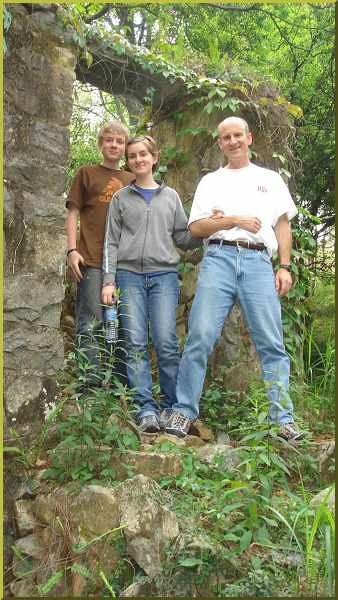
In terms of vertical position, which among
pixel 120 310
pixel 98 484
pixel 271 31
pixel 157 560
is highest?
pixel 271 31

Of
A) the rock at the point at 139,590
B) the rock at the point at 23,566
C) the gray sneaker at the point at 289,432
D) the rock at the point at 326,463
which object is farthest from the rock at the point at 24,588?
the rock at the point at 326,463

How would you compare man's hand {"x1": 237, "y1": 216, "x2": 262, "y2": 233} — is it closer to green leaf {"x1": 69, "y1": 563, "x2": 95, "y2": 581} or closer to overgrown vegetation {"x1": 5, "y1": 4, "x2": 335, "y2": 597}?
overgrown vegetation {"x1": 5, "y1": 4, "x2": 335, "y2": 597}

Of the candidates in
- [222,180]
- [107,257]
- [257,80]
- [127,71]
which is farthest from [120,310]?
[257,80]

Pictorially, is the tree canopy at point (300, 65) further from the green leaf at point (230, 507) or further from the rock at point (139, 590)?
the rock at point (139, 590)

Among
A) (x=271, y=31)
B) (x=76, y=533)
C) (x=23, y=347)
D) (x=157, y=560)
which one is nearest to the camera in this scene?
(x=157, y=560)

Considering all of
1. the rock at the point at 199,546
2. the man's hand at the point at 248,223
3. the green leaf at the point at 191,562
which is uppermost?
the man's hand at the point at 248,223

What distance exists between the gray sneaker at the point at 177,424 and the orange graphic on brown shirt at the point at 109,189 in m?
1.50

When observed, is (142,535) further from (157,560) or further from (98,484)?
(98,484)

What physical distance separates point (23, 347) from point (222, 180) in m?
1.55

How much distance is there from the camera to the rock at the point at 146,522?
2488mm

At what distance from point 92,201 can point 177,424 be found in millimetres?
1575

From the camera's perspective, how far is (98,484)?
2830mm

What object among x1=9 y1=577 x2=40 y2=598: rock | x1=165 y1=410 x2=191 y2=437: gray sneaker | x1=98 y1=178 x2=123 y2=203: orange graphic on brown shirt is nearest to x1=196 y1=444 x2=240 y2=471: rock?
x1=165 y1=410 x2=191 y2=437: gray sneaker

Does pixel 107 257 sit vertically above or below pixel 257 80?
below
